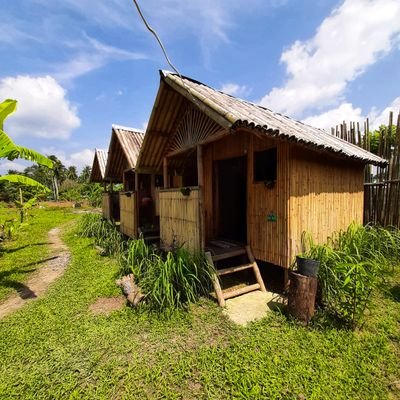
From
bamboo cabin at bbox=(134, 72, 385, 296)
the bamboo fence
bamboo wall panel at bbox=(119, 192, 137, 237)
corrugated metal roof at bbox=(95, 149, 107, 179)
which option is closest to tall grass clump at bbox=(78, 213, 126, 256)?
bamboo wall panel at bbox=(119, 192, 137, 237)

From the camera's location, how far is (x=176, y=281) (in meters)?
5.08

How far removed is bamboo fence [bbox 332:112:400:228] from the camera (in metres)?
7.52

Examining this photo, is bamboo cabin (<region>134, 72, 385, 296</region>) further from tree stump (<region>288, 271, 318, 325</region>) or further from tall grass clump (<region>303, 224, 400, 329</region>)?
tree stump (<region>288, 271, 318, 325</region>)

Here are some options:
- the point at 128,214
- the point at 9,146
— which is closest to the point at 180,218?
the point at 128,214

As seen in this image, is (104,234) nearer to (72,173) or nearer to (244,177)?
(244,177)

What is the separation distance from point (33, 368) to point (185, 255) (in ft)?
10.3

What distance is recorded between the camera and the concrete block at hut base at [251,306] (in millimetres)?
4453

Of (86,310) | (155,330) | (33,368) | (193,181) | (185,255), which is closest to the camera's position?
(33,368)

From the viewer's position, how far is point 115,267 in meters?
7.68

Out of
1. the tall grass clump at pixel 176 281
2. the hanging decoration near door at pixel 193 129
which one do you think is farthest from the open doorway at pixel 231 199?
the tall grass clump at pixel 176 281

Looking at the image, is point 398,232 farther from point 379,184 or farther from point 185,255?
point 185,255

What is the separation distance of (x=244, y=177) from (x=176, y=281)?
3700 mm

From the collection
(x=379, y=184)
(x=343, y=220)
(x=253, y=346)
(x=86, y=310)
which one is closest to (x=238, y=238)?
(x=343, y=220)

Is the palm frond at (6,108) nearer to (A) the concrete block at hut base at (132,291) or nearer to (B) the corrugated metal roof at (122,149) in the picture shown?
(B) the corrugated metal roof at (122,149)
